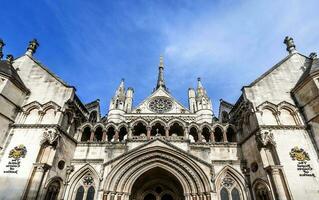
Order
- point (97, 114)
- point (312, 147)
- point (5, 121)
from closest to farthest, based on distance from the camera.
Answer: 1. point (312, 147)
2. point (5, 121)
3. point (97, 114)

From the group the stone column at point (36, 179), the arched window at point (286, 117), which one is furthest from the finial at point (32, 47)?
the arched window at point (286, 117)

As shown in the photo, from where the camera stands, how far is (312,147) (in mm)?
12648

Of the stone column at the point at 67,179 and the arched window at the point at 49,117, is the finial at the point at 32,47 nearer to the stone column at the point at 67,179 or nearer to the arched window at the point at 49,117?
the arched window at the point at 49,117

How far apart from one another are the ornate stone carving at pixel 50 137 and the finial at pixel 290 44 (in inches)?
729

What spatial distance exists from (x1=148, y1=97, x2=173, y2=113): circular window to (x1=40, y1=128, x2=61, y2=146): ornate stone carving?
1381 cm

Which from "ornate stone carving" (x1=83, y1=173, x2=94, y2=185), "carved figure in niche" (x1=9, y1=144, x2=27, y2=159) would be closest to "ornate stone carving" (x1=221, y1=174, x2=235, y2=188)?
"ornate stone carving" (x1=83, y1=173, x2=94, y2=185)

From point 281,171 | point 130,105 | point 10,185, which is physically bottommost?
point 10,185

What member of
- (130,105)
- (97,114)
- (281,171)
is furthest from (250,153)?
(130,105)

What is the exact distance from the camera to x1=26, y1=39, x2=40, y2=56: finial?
59.7 feet

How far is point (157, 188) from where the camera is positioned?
1686 cm

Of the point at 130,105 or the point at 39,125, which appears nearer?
the point at 39,125

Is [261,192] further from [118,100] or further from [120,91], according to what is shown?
[120,91]

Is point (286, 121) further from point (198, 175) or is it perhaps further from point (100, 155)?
point (100, 155)

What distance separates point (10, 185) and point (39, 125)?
367cm
